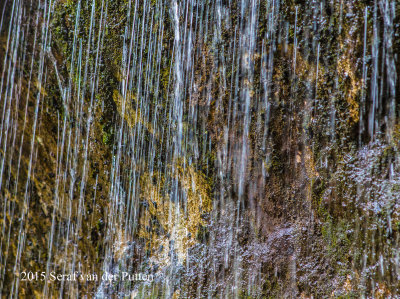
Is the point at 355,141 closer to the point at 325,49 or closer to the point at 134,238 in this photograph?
the point at 325,49

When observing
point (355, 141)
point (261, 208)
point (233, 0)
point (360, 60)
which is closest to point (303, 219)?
point (261, 208)

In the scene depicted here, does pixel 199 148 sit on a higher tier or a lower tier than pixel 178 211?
higher

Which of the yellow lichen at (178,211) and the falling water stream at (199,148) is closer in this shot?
the falling water stream at (199,148)

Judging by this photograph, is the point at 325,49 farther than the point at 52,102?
No

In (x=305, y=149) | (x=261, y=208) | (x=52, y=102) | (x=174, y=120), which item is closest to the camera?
(x=305, y=149)

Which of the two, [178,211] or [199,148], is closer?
[199,148]

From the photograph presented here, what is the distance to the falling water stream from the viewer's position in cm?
252

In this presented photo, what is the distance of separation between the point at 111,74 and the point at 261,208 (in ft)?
6.45

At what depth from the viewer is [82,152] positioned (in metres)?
3.68

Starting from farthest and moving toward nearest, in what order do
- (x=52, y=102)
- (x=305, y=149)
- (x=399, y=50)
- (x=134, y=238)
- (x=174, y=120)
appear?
(x=52, y=102)
(x=134, y=238)
(x=174, y=120)
(x=305, y=149)
(x=399, y=50)

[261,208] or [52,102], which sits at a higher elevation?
[52,102]

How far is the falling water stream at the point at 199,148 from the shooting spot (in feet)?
8.26

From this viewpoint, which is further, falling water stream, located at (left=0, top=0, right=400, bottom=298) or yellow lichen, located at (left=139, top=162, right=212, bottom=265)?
yellow lichen, located at (left=139, top=162, right=212, bottom=265)

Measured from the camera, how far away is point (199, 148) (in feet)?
10.6
